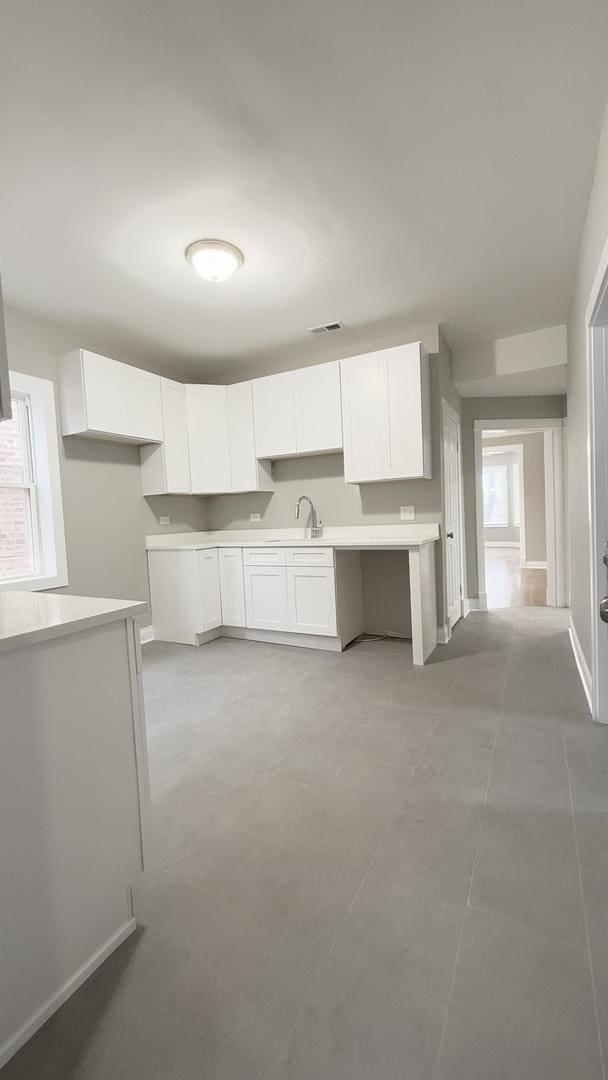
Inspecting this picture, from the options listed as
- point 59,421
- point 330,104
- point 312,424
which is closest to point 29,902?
point 330,104

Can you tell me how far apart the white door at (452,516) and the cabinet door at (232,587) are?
1844 mm

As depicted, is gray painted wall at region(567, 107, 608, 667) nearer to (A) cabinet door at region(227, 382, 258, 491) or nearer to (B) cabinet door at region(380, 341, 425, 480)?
(B) cabinet door at region(380, 341, 425, 480)

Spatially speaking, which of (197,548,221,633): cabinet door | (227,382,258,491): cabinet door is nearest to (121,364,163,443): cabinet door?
(227,382,258,491): cabinet door

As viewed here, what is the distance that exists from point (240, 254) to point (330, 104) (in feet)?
3.51

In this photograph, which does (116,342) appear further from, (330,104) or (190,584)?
(330,104)

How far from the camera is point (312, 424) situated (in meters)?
4.12

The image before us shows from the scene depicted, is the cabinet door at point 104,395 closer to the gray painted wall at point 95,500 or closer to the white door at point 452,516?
the gray painted wall at point 95,500

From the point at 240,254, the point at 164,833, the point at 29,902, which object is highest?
the point at 240,254

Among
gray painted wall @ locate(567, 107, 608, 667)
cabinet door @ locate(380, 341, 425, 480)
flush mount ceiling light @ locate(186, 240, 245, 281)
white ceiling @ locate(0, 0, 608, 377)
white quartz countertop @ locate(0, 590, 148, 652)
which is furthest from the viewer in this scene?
cabinet door @ locate(380, 341, 425, 480)

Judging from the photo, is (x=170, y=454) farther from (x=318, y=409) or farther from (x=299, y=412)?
(x=318, y=409)

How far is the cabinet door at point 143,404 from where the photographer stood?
3890mm

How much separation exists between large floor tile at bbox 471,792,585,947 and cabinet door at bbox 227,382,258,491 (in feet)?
11.3

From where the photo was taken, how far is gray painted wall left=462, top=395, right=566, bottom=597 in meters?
5.04

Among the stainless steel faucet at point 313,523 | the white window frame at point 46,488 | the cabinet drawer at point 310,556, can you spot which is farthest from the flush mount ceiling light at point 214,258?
the stainless steel faucet at point 313,523
